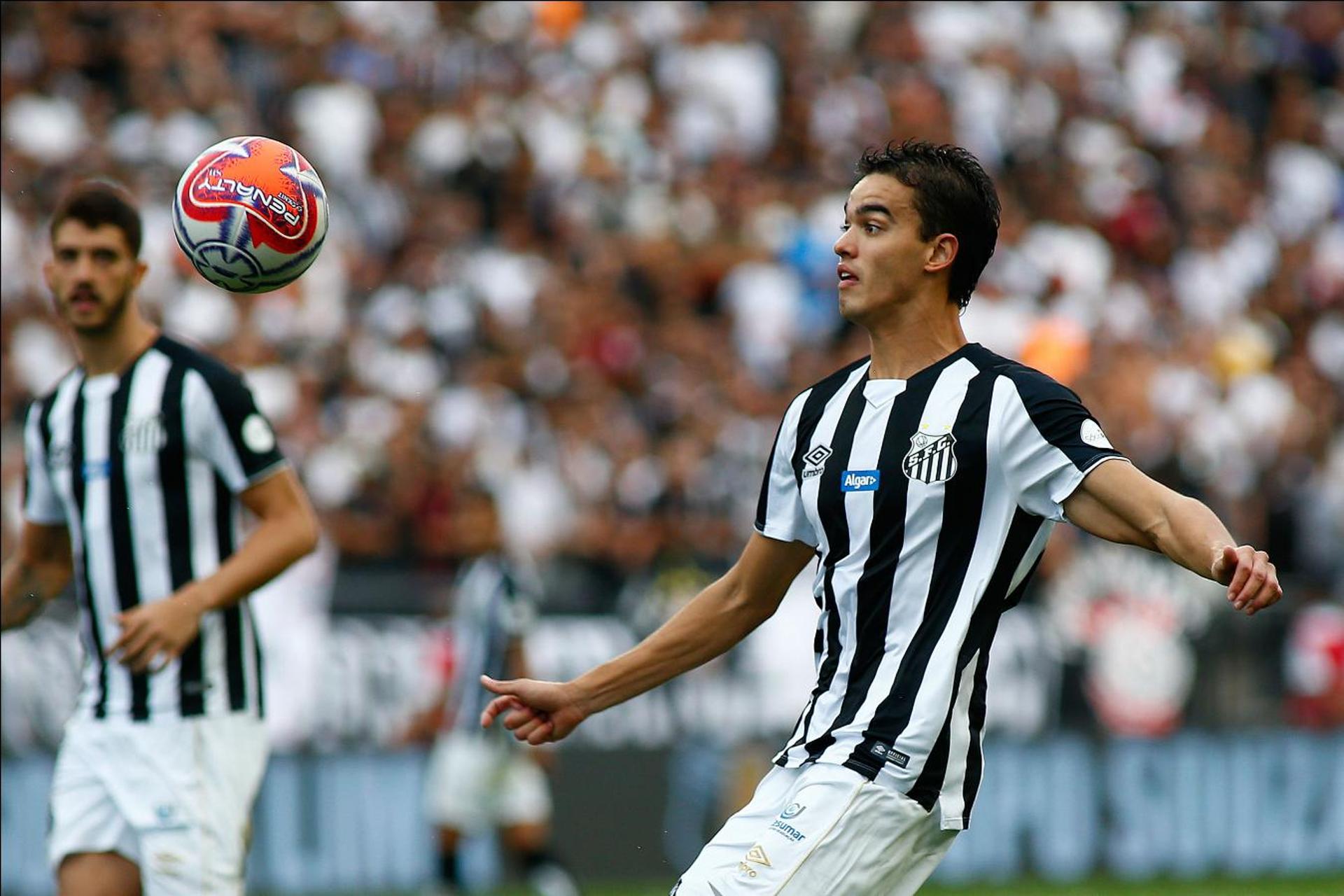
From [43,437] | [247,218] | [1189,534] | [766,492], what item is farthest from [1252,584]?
[43,437]

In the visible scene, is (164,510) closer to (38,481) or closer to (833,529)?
(38,481)

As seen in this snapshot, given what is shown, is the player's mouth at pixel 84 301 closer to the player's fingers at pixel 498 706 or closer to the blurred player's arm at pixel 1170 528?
the player's fingers at pixel 498 706

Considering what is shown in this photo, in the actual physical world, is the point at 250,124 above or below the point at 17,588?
above

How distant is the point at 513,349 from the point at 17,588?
8.07 meters

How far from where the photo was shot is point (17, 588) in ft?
22.5

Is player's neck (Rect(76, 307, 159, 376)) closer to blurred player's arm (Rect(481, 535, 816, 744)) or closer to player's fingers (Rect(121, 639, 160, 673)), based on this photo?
player's fingers (Rect(121, 639, 160, 673))

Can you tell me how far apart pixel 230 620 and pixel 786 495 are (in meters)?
2.01

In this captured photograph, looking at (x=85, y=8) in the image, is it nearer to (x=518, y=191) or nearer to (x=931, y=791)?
(x=518, y=191)

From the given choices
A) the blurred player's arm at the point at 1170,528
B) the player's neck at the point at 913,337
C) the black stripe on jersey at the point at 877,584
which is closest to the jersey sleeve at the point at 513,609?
the player's neck at the point at 913,337

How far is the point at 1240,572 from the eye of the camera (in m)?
4.33

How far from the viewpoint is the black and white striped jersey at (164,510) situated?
6309 mm

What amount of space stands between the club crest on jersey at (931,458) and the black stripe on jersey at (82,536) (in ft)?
9.14

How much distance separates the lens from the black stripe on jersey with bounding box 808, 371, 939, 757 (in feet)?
16.5

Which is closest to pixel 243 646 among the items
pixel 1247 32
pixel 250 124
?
pixel 250 124
